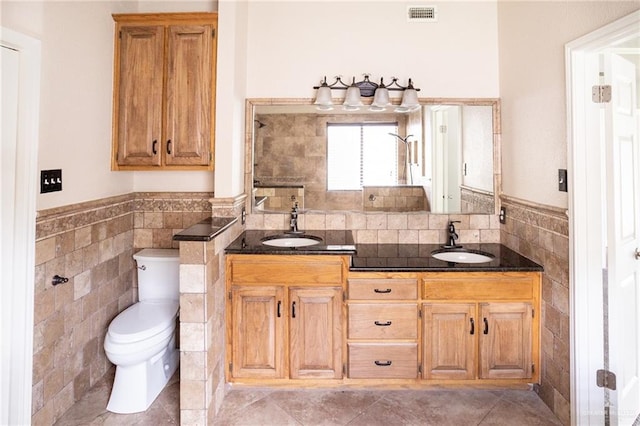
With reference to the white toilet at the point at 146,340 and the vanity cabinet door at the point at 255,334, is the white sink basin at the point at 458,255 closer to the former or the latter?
the vanity cabinet door at the point at 255,334

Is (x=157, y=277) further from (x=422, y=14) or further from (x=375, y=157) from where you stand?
(x=422, y=14)

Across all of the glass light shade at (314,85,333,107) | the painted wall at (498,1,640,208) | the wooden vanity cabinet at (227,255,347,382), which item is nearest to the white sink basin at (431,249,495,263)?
the painted wall at (498,1,640,208)

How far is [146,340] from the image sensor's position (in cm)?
218

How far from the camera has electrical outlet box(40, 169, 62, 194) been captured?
198cm

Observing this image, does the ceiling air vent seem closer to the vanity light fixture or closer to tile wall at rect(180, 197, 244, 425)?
the vanity light fixture

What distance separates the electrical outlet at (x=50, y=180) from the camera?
6.49 feet

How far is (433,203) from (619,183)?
46.7 inches

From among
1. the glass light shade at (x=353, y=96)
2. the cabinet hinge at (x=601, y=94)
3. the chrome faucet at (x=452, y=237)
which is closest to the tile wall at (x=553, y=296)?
the chrome faucet at (x=452, y=237)

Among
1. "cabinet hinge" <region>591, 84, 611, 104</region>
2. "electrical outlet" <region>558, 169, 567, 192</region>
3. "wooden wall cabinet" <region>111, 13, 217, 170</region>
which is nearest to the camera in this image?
"cabinet hinge" <region>591, 84, 611, 104</region>

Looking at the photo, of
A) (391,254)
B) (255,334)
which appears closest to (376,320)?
(391,254)

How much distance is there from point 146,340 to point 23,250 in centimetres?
77

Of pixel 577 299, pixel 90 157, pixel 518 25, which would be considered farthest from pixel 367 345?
pixel 518 25

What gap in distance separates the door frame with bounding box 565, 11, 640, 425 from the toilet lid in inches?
90.8

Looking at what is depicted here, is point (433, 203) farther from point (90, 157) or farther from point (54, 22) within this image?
point (54, 22)
